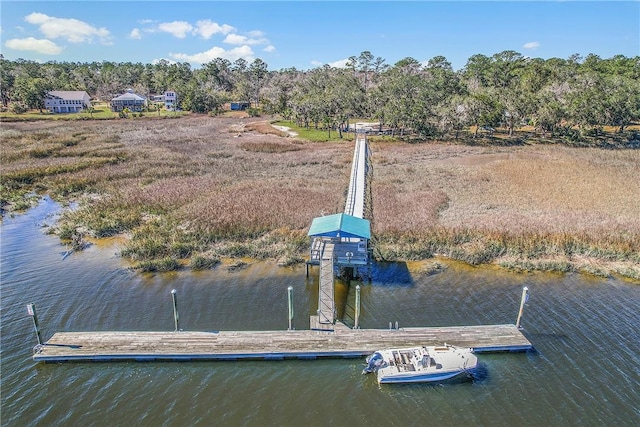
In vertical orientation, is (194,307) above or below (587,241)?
below

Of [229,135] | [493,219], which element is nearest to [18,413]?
[493,219]

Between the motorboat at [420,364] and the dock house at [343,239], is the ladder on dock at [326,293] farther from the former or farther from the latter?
the motorboat at [420,364]

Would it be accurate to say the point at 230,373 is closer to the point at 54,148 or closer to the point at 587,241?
the point at 587,241

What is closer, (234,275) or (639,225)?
(234,275)

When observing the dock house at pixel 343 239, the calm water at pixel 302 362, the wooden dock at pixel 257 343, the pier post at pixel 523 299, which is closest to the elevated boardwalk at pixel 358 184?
the dock house at pixel 343 239

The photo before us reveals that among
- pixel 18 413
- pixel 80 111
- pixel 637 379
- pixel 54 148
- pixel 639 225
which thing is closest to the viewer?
pixel 18 413
